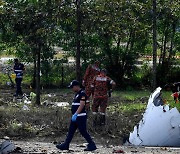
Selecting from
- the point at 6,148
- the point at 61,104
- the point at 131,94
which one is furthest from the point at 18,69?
the point at 6,148

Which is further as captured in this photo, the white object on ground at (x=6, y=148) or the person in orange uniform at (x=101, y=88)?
the person in orange uniform at (x=101, y=88)

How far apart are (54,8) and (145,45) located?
9116mm

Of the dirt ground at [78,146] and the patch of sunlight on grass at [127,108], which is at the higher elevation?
the patch of sunlight on grass at [127,108]

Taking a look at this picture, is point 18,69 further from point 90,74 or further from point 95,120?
point 95,120

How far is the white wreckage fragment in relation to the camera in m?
12.2

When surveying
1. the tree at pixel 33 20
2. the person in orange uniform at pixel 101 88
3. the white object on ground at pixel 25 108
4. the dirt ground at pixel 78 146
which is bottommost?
the dirt ground at pixel 78 146

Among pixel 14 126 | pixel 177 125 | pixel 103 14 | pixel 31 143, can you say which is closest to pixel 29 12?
pixel 103 14

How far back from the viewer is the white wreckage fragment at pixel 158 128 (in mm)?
12250

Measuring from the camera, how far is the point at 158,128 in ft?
40.3

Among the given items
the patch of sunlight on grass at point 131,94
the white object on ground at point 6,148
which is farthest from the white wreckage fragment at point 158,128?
the patch of sunlight on grass at point 131,94

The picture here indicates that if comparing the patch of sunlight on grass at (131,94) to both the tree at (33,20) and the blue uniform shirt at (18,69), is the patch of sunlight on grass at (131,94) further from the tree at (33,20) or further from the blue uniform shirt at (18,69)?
the tree at (33,20)

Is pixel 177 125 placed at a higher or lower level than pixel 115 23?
lower

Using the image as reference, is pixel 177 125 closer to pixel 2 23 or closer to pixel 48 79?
pixel 2 23

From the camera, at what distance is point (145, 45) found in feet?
77.7
